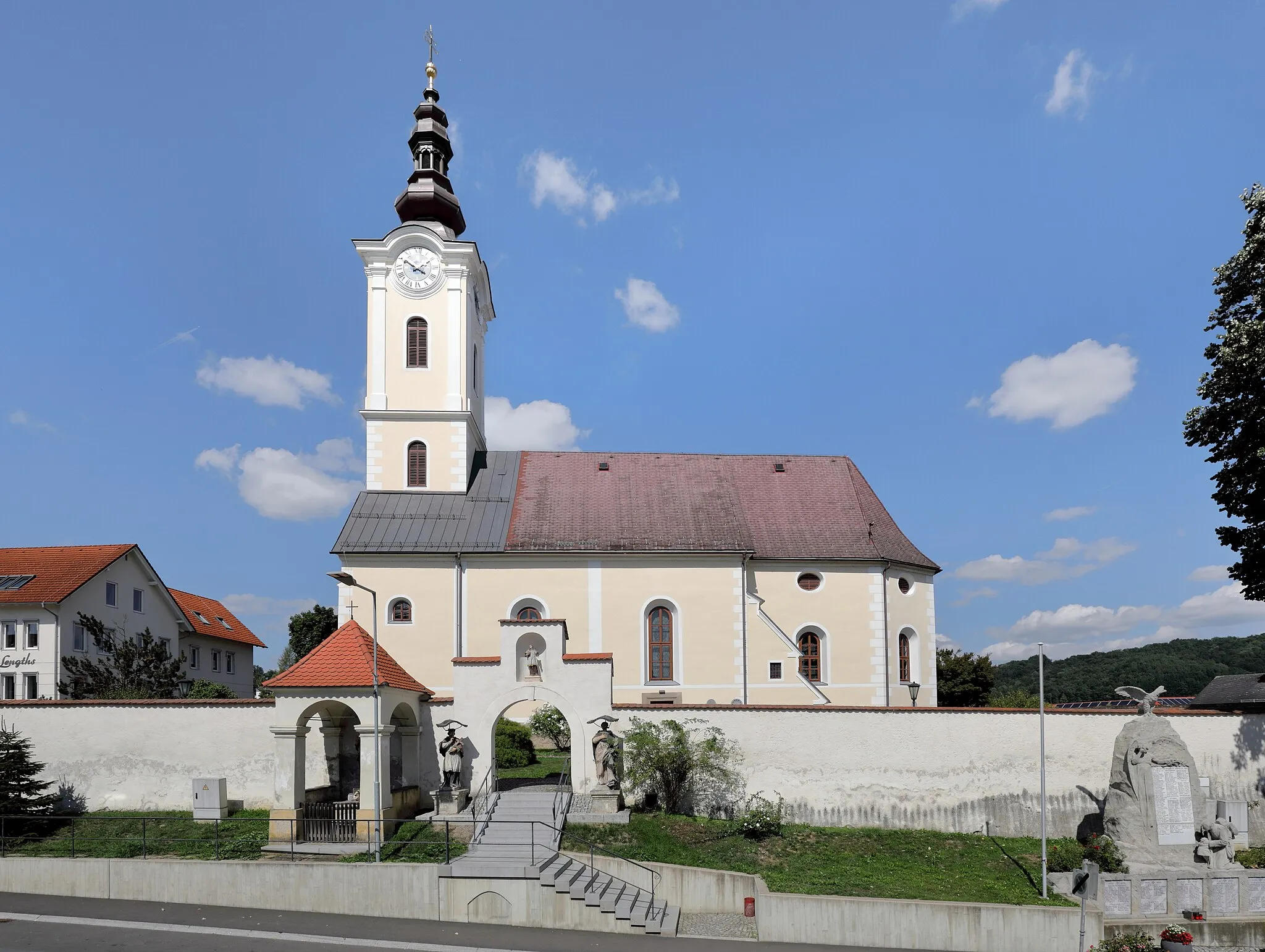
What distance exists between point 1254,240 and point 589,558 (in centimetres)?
2169

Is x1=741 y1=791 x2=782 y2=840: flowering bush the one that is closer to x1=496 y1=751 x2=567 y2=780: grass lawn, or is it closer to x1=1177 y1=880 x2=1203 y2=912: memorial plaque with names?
x1=496 y1=751 x2=567 y2=780: grass lawn

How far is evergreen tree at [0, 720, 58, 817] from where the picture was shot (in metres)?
21.8

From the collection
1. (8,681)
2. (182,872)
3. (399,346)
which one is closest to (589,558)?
(399,346)

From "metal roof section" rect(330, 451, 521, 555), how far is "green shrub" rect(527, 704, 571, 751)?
23.7 ft

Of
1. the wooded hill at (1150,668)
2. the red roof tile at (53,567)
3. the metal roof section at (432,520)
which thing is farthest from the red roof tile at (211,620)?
the wooded hill at (1150,668)

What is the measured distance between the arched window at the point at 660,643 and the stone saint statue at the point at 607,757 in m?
8.92

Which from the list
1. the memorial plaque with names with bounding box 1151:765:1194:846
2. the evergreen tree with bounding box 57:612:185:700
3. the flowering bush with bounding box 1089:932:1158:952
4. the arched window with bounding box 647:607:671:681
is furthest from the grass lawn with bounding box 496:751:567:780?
the memorial plaque with names with bounding box 1151:765:1194:846

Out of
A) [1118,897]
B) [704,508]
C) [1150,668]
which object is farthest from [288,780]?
[1150,668]

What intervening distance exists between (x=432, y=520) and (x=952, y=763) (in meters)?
19.1

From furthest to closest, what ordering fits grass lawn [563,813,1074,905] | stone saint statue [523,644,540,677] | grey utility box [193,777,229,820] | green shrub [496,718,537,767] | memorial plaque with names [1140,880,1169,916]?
1. green shrub [496,718,537,767]
2. stone saint statue [523,644,540,677]
3. grey utility box [193,777,229,820]
4. grass lawn [563,813,1074,905]
5. memorial plaque with names [1140,880,1169,916]

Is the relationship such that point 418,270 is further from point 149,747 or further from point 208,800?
point 208,800

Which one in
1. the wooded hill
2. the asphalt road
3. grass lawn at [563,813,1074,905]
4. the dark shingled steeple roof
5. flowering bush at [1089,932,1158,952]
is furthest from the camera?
the wooded hill

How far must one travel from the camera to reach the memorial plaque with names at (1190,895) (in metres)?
18.9

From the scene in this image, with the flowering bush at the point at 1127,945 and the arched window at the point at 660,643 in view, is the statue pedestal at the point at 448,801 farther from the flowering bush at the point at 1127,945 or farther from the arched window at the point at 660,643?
the flowering bush at the point at 1127,945
